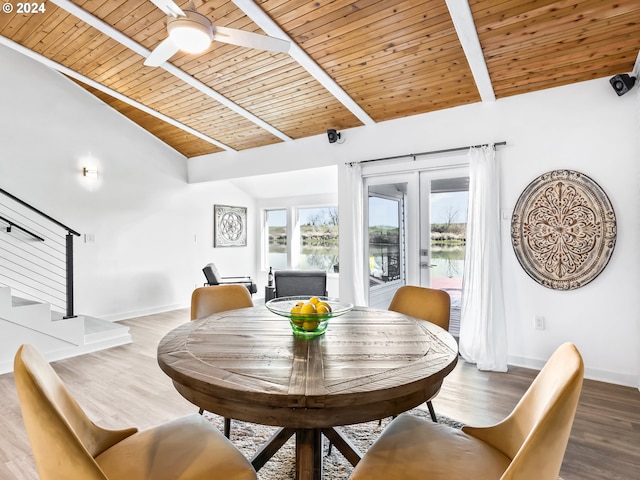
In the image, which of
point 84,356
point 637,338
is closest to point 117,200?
point 84,356

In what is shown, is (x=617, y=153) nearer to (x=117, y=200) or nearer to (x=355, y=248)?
(x=355, y=248)

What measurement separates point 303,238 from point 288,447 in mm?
5422

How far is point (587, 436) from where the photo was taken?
7.32ft

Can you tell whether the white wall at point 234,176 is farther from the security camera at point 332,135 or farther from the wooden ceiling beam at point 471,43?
the wooden ceiling beam at point 471,43

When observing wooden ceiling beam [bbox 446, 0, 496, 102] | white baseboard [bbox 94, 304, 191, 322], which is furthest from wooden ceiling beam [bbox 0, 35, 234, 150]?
wooden ceiling beam [bbox 446, 0, 496, 102]

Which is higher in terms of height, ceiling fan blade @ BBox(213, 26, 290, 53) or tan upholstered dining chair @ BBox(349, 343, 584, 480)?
ceiling fan blade @ BBox(213, 26, 290, 53)

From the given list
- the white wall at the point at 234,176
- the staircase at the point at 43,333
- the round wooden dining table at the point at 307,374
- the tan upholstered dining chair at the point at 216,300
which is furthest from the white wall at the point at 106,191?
the round wooden dining table at the point at 307,374

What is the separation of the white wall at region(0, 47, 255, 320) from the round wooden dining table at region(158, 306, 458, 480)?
436 cm

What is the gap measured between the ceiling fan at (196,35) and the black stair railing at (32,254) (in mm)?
3126

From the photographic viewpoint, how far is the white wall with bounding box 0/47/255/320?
455cm

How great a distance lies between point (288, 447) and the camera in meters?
2.12

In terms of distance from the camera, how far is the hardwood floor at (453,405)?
1.99 m

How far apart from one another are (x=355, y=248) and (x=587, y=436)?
2813 millimetres

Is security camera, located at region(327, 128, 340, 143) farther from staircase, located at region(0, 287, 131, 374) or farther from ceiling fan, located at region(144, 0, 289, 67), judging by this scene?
staircase, located at region(0, 287, 131, 374)
